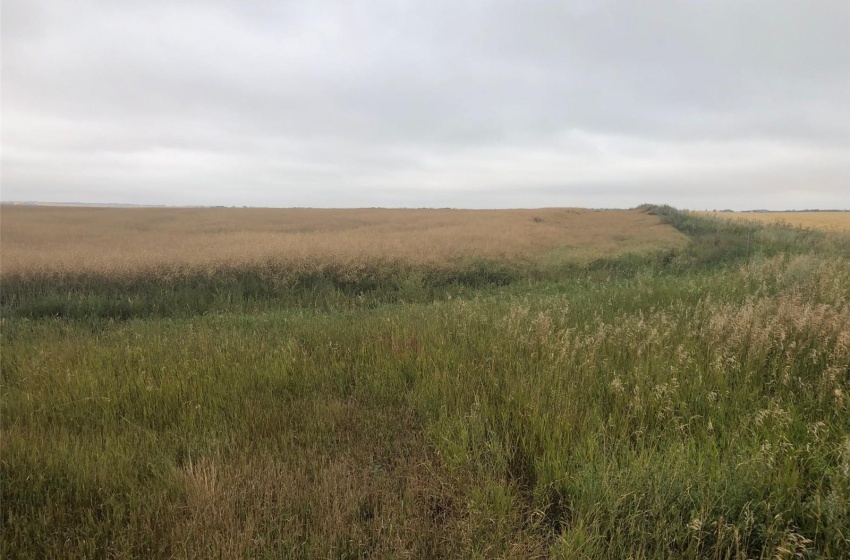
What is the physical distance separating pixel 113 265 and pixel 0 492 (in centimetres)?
1040

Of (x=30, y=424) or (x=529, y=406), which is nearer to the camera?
(x=529, y=406)

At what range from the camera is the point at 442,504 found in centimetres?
253

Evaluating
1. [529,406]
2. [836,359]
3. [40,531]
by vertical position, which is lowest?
[40,531]

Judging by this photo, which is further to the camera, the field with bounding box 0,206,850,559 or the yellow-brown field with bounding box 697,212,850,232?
the yellow-brown field with bounding box 697,212,850,232

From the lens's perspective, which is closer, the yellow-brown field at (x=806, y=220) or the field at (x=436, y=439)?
the field at (x=436, y=439)

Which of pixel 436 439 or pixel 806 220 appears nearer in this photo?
pixel 436 439

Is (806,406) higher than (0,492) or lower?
higher

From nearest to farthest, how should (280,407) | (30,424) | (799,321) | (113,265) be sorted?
(30,424), (280,407), (799,321), (113,265)

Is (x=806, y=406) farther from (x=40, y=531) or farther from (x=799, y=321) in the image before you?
(x=40, y=531)

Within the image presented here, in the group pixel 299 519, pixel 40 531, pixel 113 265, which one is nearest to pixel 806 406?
pixel 299 519

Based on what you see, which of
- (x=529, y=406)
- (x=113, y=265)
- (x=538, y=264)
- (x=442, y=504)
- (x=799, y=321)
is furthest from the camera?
(x=538, y=264)

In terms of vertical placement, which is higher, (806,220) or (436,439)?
(806,220)

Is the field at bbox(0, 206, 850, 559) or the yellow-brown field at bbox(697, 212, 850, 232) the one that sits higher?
the yellow-brown field at bbox(697, 212, 850, 232)

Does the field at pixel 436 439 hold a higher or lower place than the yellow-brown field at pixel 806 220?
lower
